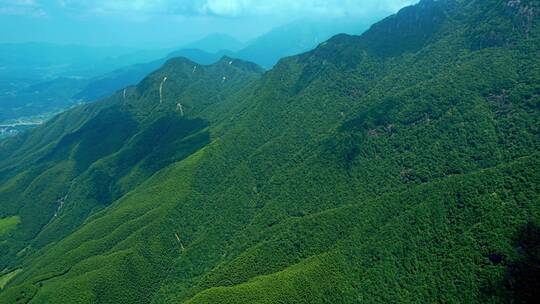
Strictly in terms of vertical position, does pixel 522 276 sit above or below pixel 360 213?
below

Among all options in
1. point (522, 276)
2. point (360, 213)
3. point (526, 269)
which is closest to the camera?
point (522, 276)

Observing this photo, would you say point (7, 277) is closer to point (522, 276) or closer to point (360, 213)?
point (360, 213)

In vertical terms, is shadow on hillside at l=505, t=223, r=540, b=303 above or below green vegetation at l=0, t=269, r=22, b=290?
below

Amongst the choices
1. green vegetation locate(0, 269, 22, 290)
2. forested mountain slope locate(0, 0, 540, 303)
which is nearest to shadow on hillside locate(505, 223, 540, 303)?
forested mountain slope locate(0, 0, 540, 303)

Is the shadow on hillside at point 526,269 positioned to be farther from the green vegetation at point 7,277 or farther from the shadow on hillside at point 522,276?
the green vegetation at point 7,277

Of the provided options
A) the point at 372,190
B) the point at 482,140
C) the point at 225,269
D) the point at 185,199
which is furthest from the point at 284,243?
the point at 482,140

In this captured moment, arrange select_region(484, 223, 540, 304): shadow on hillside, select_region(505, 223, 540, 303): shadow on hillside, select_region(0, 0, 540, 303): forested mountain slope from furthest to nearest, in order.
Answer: select_region(0, 0, 540, 303): forested mountain slope < select_region(484, 223, 540, 304): shadow on hillside < select_region(505, 223, 540, 303): shadow on hillside

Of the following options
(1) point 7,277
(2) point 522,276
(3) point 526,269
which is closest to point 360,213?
(2) point 522,276

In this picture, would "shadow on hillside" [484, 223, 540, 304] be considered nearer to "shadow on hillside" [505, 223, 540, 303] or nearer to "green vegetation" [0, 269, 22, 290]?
"shadow on hillside" [505, 223, 540, 303]

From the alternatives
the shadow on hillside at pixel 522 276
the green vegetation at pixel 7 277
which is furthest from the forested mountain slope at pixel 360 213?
the green vegetation at pixel 7 277

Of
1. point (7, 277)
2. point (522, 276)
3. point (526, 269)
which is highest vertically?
point (7, 277)

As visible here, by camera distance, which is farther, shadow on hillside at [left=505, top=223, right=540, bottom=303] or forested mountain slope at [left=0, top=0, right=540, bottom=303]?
forested mountain slope at [left=0, top=0, right=540, bottom=303]

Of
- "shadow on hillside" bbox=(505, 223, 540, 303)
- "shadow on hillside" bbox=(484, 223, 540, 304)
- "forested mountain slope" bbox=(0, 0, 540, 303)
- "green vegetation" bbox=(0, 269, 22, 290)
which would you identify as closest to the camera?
"shadow on hillside" bbox=(505, 223, 540, 303)

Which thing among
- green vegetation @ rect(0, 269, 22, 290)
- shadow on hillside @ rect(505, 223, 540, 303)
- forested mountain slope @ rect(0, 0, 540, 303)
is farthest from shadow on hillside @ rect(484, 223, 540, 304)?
green vegetation @ rect(0, 269, 22, 290)
